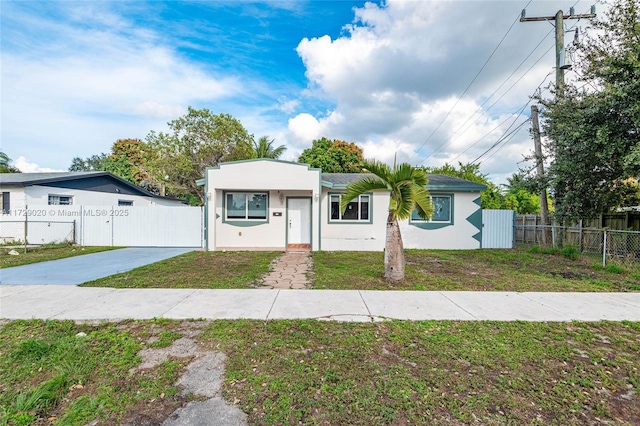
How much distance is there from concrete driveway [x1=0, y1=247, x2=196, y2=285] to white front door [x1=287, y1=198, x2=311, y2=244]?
4429mm

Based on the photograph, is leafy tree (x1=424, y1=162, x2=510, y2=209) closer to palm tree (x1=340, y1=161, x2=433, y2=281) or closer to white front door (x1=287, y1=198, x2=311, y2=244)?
white front door (x1=287, y1=198, x2=311, y2=244)

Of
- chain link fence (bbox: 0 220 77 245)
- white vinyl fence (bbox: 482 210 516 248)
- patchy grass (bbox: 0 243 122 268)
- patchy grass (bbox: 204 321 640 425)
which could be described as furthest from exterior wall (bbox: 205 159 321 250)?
patchy grass (bbox: 204 321 640 425)

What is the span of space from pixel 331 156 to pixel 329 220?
15.4 m

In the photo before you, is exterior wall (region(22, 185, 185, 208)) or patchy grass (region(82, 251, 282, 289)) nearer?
patchy grass (region(82, 251, 282, 289))

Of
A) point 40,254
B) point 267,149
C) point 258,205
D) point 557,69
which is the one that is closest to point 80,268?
point 40,254

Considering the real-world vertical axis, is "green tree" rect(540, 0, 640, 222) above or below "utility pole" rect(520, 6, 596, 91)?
below

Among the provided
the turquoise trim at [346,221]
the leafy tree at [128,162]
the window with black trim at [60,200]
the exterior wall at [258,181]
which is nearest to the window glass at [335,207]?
the turquoise trim at [346,221]

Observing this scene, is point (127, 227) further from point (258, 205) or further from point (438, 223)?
point (438, 223)

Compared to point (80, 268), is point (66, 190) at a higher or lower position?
higher

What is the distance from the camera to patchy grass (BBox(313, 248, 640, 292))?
20.8 ft

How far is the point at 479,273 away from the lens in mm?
7723

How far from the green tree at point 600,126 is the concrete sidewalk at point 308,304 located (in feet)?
13.6

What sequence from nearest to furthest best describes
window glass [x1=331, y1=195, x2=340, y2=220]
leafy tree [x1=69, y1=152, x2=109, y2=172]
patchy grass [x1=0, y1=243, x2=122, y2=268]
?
→ patchy grass [x1=0, y1=243, x2=122, y2=268] → window glass [x1=331, y1=195, x2=340, y2=220] → leafy tree [x1=69, y1=152, x2=109, y2=172]

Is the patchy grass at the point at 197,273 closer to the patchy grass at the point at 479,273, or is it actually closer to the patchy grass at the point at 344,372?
the patchy grass at the point at 479,273
